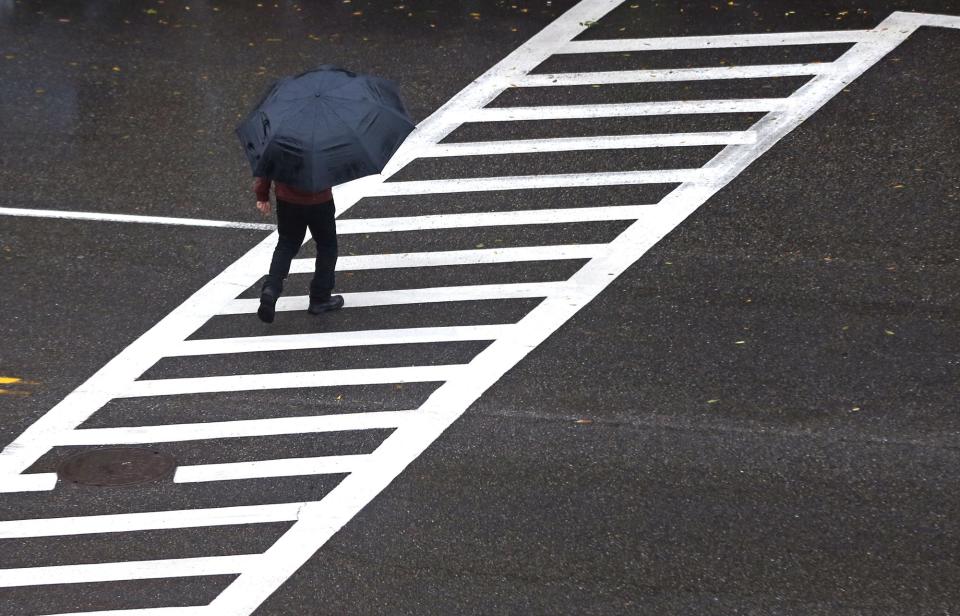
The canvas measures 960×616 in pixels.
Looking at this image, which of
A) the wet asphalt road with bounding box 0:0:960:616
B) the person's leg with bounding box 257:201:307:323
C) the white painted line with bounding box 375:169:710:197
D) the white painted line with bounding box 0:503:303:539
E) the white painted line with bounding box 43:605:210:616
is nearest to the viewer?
the white painted line with bounding box 43:605:210:616

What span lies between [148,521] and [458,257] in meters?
3.97

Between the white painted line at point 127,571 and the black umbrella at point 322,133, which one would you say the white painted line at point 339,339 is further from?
the white painted line at point 127,571

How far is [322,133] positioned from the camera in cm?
988

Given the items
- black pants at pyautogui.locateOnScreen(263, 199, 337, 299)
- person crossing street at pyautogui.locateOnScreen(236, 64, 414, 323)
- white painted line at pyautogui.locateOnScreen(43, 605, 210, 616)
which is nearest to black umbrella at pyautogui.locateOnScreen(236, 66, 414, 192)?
person crossing street at pyautogui.locateOnScreen(236, 64, 414, 323)

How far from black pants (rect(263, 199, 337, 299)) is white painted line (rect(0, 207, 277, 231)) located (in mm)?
1561

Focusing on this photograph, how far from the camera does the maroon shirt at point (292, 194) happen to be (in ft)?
34.0

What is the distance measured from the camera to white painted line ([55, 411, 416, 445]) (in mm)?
9516

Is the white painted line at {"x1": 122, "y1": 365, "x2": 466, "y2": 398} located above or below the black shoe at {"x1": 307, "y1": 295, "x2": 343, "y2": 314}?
below

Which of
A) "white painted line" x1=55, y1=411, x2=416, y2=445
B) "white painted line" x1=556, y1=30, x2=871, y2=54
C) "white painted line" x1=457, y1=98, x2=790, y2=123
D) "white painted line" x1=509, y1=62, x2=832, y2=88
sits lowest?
"white painted line" x1=55, y1=411, x2=416, y2=445

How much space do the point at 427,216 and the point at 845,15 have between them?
19.2 feet

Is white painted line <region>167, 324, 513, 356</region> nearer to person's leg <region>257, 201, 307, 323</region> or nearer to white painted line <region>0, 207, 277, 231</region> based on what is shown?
person's leg <region>257, 201, 307, 323</region>

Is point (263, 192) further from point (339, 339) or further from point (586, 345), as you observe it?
point (586, 345)

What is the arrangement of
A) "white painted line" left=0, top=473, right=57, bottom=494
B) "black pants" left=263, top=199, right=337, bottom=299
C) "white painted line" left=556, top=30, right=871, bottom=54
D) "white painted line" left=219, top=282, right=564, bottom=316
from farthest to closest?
"white painted line" left=556, top=30, right=871, bottom=54 < "white painted line" left=219, top=282, right=564, bottom=316 < "black pants" left=263, top=199, right=337, bottom=299 < "white painted line" left=0, top=473, right=57, bottom=494

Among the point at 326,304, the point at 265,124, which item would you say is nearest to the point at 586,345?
the point at 326,304
